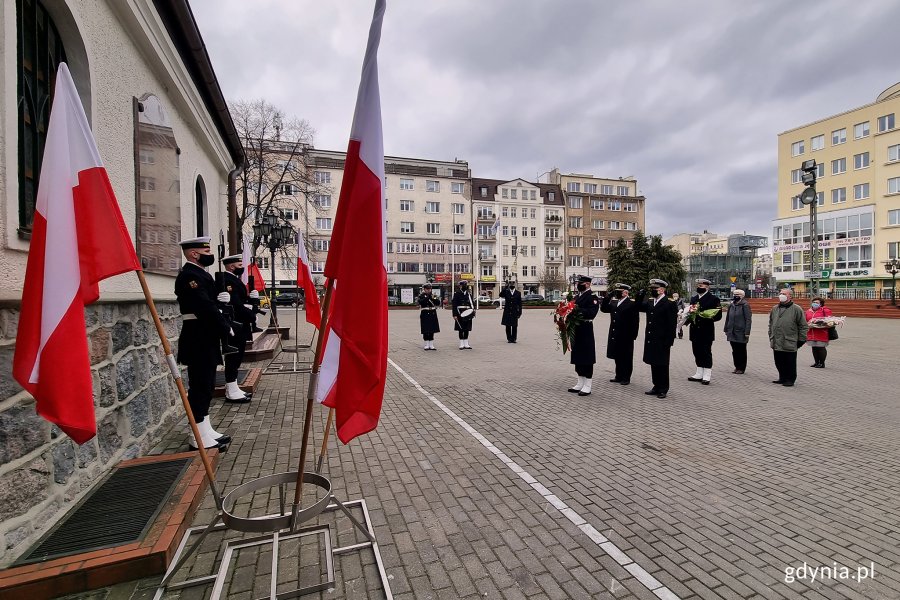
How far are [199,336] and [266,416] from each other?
1914 mm

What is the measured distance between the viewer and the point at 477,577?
2.74m

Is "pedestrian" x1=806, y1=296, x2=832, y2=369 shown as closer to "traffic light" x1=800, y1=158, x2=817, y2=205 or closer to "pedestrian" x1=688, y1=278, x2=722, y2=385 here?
"pedestrian" x1=688, y1=278, x2=722, y2=385

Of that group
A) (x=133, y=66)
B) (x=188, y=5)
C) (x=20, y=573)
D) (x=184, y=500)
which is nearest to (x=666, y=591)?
(x=184, y=500)

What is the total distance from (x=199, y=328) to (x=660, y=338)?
693 cm

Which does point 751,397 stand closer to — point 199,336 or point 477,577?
point 477,577

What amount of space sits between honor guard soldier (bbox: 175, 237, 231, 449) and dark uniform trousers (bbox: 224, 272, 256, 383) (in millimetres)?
1550

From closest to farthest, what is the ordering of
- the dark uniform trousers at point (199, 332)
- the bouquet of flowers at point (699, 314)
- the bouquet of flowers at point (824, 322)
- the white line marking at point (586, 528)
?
the white line marking at point (586, 528) → the dark uniform trousers at point (199, 332) → the bouquet of flowers at point (699, 314) → the bouquet of flowers at point (824, 322)

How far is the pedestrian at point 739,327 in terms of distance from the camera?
9.42 metres

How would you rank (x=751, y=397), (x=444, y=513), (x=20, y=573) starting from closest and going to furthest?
(x=20, y=573) < (x=444, y=513) < (x=751, y=397)

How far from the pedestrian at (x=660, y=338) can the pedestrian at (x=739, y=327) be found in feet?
9.46

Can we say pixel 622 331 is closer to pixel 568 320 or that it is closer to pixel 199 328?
pixel 568 320

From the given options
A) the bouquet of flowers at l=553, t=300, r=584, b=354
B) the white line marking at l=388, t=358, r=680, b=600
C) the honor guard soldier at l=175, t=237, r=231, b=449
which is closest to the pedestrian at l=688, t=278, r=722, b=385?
the bouquet of flowers at l=553, t=300, r=584, b=354

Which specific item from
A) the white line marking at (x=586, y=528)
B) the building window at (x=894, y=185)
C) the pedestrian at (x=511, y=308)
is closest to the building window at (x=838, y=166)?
the building window at (x=894, y=185)

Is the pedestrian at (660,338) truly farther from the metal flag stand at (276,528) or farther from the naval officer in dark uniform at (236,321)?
the naval officer in dark uniform at (236,321)
